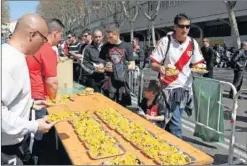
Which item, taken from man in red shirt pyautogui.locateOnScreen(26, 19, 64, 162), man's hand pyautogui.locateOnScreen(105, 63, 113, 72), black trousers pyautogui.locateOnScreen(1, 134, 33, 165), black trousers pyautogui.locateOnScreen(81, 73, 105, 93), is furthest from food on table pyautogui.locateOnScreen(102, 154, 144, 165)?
black trousers pyautogui.locateOnScreen(81, 73, 105, 93)

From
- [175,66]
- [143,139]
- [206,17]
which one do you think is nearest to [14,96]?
[143,139]

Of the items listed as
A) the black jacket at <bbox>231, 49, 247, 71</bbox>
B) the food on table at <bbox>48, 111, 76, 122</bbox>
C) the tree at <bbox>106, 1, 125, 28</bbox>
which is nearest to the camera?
the food on table at <bbox>48, 111, 76, 122</bbox>

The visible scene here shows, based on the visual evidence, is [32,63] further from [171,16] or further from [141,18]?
[141,18]

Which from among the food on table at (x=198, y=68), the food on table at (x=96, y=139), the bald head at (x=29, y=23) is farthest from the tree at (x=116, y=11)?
the bald head at (x=29, y=23)

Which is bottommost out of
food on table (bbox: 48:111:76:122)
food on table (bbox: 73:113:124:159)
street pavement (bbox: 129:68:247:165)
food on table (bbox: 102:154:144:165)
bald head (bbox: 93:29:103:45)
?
street pavement (bbox: 129:68:247:165)

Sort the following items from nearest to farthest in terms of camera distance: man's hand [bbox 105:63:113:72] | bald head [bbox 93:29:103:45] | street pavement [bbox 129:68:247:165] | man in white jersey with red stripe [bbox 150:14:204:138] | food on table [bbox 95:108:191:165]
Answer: food on table [bbox 95:108:191:165] < man in white jersey with red stripe [bbox 150:14:204:138] < street pavement [bbox 129:68:247:165] < man's hand [bbox 105:63:113:72] < bald head [bbox 93:29:103:45]

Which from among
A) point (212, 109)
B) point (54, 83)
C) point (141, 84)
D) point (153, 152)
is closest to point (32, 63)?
point (54, 83)

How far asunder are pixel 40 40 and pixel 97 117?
1490 mm

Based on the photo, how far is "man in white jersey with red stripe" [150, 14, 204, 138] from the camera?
407cm

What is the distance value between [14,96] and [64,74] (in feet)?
14.9

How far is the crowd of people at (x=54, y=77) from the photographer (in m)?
2.14

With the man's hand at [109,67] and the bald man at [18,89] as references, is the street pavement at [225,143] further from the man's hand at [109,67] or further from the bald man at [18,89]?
the bald man at [18,89]

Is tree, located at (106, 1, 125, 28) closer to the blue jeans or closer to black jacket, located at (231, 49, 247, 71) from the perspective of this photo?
black jacket, located at (231, 49, 247, 71)

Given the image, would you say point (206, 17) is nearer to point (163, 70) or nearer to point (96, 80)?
point (96, 80)
